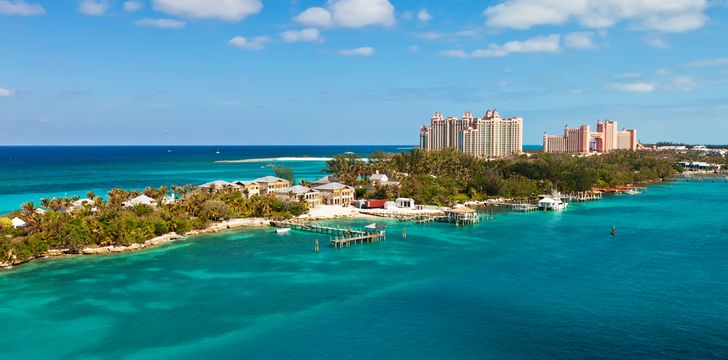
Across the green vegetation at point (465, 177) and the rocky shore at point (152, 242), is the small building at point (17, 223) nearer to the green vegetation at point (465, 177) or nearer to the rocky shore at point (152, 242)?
the rocky shore at point (152, 242)

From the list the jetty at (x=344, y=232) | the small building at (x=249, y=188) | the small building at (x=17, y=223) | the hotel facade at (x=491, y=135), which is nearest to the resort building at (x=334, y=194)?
the small building at (x=249, y=188)

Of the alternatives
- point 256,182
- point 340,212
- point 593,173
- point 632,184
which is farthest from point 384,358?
point 632,184

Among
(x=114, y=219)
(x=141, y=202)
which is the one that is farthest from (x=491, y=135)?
(x=114, y=219)

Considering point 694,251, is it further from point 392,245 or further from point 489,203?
point 489,203

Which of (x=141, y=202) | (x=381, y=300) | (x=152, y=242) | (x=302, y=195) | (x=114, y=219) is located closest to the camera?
(x=381, y=300)

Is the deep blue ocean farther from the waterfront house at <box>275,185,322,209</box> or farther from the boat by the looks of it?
the boat

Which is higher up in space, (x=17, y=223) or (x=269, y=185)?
(x=269, y=185)

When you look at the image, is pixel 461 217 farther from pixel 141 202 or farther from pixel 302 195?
pixel 141 202
